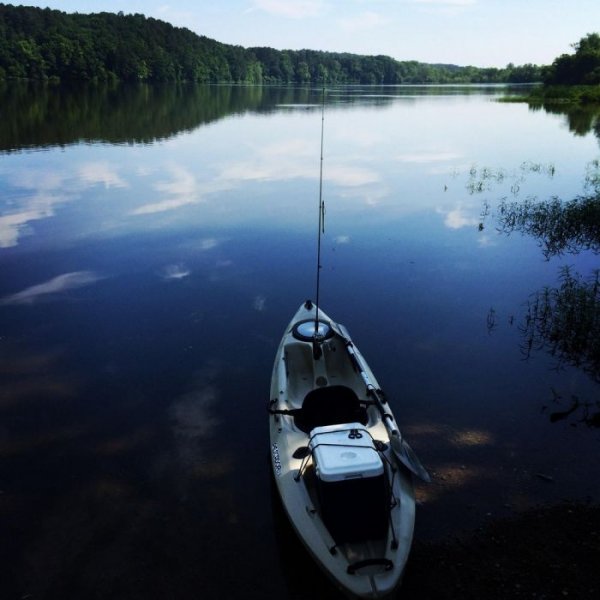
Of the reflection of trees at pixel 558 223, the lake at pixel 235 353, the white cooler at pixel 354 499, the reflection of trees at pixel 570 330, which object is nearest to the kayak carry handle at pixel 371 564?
the white cooler at pixel 354 499

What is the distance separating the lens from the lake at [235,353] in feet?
25.5

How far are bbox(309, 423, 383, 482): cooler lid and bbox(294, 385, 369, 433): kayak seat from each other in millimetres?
1560

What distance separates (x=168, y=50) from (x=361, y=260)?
178015 millimetres

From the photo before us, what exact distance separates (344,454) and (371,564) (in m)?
1.36

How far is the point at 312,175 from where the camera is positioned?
33.3 metres

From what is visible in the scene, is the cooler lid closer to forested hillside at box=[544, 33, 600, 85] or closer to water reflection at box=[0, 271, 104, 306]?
water reflection at box=[0, 271, 104, 306]

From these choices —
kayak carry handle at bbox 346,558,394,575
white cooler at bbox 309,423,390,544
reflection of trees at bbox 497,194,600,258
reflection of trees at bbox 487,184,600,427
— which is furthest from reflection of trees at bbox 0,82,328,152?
kayak carry handle at bbox 346,558,394,575

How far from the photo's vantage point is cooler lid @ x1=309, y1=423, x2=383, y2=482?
21.1ft

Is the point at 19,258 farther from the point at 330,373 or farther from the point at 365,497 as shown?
the point at 365,497

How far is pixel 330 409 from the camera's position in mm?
9148

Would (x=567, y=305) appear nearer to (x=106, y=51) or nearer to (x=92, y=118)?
(x=92, y=118)

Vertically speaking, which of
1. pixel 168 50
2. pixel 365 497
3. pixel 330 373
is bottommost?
pixel 330 373

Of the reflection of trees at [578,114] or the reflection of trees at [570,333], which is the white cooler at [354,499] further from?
the reflection of trees at [578,114]

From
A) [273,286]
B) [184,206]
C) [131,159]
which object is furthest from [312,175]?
[273,286]
